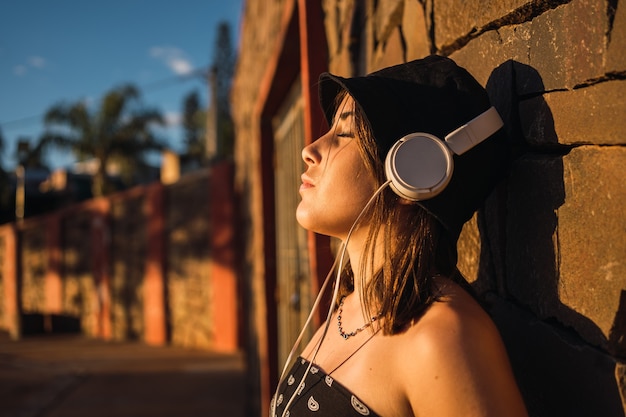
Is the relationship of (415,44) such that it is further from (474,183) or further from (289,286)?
(289,286)

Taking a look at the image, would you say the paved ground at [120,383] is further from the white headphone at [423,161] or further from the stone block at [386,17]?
the white headphone at [423,161]

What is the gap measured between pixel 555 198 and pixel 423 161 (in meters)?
0.22

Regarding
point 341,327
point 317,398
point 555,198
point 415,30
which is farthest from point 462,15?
point 317,398

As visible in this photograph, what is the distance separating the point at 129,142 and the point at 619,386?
871 inches

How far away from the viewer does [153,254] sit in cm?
1164

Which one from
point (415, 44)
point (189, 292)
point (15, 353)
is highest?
point (415, 44)

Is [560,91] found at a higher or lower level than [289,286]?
higher

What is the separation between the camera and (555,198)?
3.36 ft

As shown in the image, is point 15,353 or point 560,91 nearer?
point 560,91

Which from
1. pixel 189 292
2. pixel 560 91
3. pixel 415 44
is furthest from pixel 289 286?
pixel 189 292

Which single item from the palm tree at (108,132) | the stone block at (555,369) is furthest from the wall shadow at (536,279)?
the palm tree at (108,132)

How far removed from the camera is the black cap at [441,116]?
1.08 metres

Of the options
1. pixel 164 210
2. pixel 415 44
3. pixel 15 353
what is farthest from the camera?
pixel 164 210

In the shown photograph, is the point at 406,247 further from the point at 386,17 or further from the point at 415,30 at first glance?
the point at 386,17
